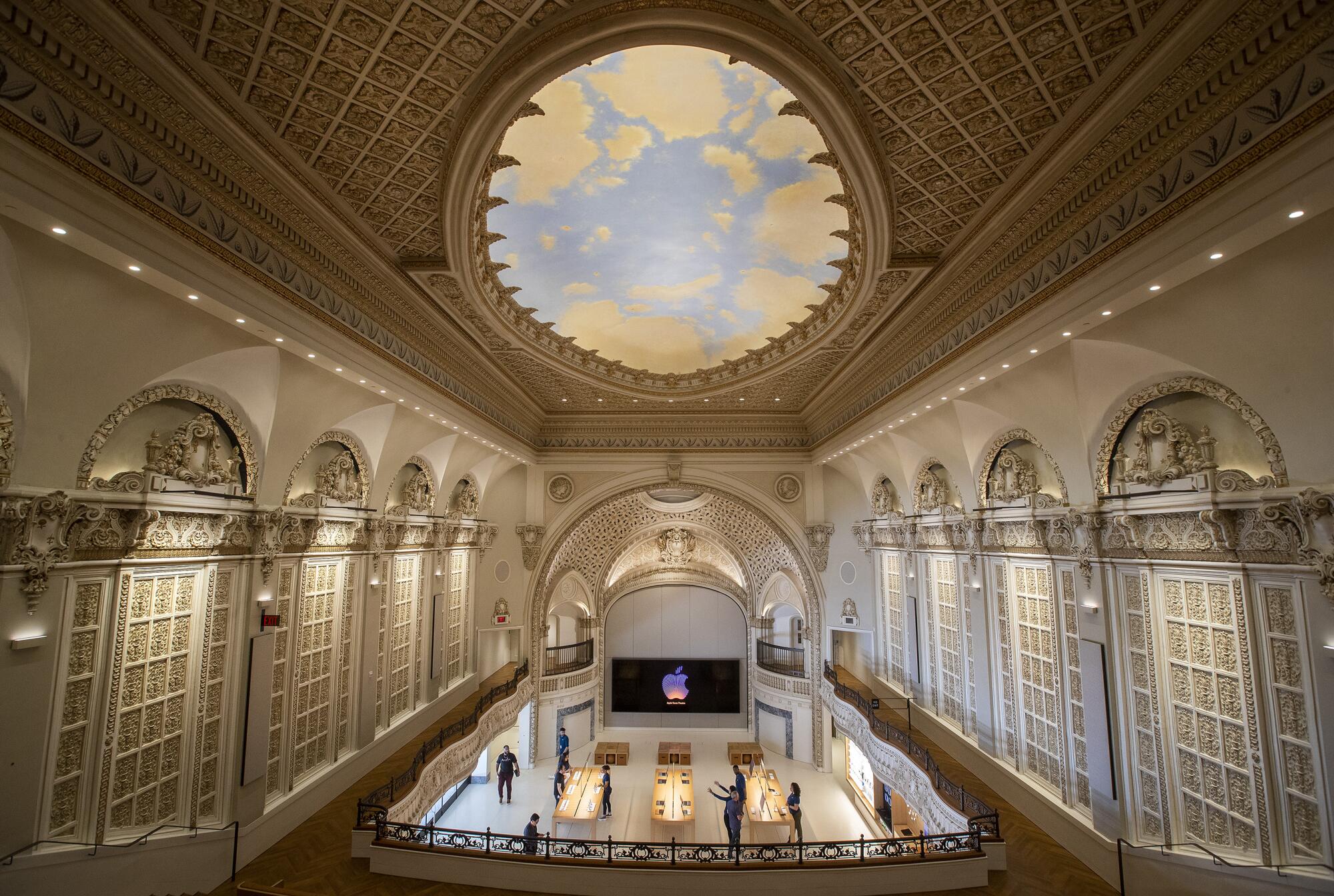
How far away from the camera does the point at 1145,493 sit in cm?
633

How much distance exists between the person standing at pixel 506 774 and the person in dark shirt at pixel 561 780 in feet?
3.45

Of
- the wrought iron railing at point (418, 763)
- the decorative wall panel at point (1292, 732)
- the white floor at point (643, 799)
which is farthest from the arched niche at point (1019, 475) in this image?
the wrought iron railing at point (418, 763)

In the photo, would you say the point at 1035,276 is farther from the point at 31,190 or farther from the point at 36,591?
the point at 36,591

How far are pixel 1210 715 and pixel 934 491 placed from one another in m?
5.42

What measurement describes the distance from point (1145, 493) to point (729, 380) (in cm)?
752

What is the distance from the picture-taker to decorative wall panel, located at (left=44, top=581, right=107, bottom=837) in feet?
17.4

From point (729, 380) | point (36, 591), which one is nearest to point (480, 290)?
point (36, 591)

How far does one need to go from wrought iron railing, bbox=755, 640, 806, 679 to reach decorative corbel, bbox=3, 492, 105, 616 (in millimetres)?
16309

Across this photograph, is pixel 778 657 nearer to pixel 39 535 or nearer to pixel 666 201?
pixel 666 201

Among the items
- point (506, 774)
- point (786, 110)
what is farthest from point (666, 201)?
point (506, 774)

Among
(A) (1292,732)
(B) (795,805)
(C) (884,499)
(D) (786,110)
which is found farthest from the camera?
(C) (884,499)

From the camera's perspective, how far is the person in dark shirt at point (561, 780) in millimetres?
14359

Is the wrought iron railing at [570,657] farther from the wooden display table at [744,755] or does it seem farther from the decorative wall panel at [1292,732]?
the decorative wall panel at [1292,732]

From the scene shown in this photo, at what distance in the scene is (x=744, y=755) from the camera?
56.6ft
